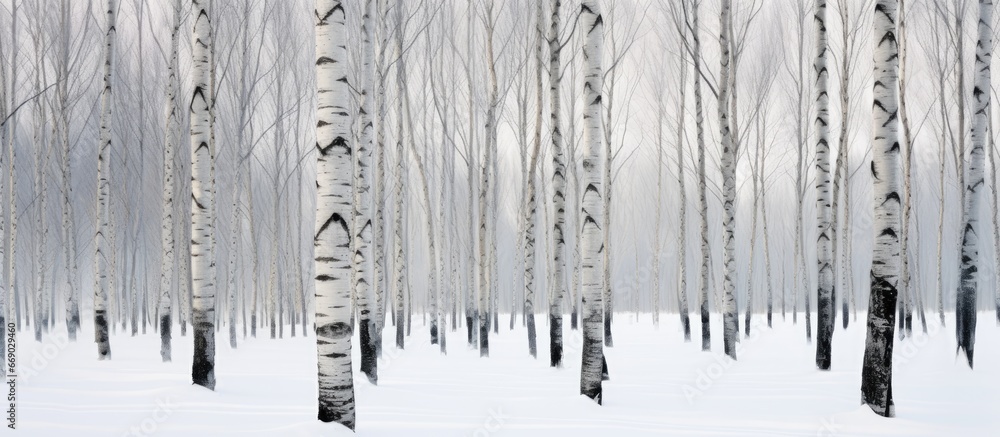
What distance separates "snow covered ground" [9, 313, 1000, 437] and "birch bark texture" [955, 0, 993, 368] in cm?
64

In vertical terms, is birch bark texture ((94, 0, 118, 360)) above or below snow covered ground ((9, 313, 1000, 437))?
above

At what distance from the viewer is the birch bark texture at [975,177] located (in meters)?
7.95

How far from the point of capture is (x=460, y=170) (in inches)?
1304

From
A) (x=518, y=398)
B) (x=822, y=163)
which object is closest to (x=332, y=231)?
(x=518, y=398)

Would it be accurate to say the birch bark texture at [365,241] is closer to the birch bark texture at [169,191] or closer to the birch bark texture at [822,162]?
the birch bark texture at [169,191]

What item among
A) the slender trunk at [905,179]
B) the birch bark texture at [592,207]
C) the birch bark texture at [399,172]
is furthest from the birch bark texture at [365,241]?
the slender trunk at [905,179]

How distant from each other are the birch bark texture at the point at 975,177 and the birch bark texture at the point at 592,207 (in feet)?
17.2

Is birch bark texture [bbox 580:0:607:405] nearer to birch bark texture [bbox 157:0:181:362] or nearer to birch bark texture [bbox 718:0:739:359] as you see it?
birch bark texture [bbox 718:0:739:359]

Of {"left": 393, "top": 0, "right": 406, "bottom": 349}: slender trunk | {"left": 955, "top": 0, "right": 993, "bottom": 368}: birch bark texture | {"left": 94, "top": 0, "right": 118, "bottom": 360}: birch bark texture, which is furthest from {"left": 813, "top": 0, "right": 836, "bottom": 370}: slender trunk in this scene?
{"left": 94, "top": 0, "right": 118, "bottom": 360}: birch bark texture

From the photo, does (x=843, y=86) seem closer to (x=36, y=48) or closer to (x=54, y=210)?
(x=36, y=48)

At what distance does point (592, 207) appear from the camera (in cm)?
586

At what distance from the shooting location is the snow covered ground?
15.6 ft

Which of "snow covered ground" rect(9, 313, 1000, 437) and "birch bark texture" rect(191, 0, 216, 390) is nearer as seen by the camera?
"snow covered ground" rect(9, 313, 1000, 437)

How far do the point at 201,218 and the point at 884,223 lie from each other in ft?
19.5
